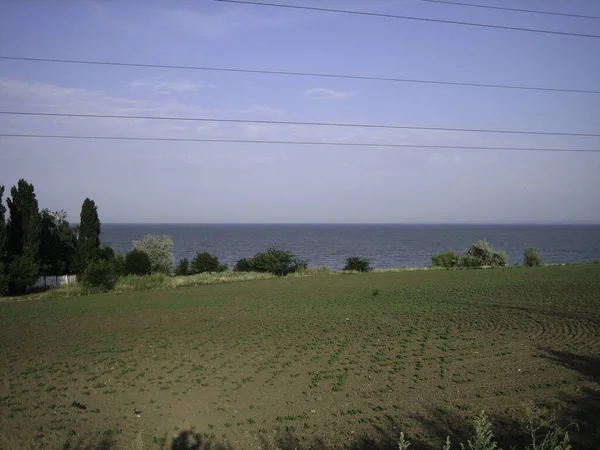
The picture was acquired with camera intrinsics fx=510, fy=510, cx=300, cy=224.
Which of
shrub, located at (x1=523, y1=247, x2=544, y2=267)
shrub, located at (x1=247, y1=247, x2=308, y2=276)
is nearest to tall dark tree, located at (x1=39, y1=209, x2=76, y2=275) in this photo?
shrub, located at (x1=247, y1=247, x2=308, y2=276)

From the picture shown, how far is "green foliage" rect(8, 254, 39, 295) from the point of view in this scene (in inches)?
1097

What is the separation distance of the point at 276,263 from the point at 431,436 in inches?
1292

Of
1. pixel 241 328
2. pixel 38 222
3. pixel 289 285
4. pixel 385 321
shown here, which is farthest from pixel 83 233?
pixel 385 321

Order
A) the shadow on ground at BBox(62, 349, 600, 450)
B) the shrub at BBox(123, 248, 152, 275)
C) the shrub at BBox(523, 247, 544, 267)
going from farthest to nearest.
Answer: the shrub at BBox(523, 247, 544, 267), the shrub at BBox(123, 248, 152, 275), the shadow on ground at BBox(62, 349, 600, 450)

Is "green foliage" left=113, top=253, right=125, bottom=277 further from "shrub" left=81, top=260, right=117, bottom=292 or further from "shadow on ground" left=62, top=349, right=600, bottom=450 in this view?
"shadow on ground" left=62, top=349, right=600, bottom=450

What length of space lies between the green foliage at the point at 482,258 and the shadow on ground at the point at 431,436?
130ft

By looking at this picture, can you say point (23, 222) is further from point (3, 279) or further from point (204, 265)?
point (204, 265)

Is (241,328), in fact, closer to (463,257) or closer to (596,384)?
(596,384)

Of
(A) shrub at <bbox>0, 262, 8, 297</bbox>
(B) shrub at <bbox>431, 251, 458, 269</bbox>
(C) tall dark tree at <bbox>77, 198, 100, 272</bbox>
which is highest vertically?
(C) tall dark tree at <bbox>77, 198, 100, 272</bbox>

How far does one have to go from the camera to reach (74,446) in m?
7.55

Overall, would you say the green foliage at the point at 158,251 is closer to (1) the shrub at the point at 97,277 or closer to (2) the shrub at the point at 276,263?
(2) the shrub at the point at 276,263

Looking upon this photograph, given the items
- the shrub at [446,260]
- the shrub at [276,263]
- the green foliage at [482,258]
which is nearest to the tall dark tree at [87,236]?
the shrub at [276,263]

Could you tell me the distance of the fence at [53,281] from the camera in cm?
3241

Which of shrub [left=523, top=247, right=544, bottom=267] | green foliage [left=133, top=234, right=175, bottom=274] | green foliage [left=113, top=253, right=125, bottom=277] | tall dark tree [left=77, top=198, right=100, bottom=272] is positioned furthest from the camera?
shrub [left=523, top=247, right=544, bottom=267]
